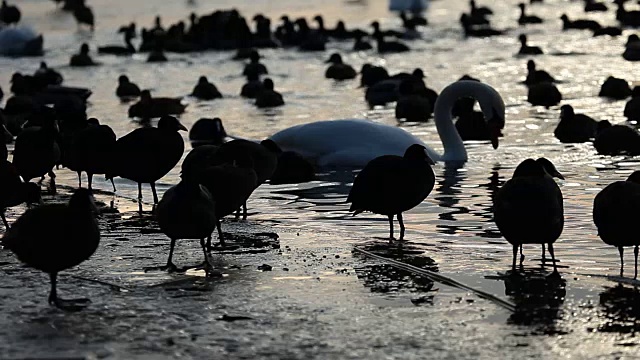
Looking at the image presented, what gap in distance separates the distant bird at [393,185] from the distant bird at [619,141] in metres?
5.74

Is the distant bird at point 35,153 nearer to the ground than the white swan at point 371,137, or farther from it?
farther from it

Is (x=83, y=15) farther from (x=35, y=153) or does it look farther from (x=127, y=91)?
(x=35, y=153)

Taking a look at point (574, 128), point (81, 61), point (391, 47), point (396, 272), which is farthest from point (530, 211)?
point (391, 47)

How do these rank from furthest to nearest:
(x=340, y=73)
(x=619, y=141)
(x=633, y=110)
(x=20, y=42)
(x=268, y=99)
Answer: (x=20, y=42) < (x=340, y=73) < (x=268, y=99) < (x=633, y=110) < (x=619, y=141)

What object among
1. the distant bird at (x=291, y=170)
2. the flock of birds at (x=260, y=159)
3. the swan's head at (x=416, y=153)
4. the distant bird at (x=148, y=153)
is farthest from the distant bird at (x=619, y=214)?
A: the distant bird at (x=291, y=170)

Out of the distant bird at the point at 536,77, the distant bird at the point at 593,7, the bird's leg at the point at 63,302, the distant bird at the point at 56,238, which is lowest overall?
the distant bird at the point at 536,77

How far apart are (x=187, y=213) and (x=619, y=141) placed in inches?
327

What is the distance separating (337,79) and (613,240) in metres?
20.0

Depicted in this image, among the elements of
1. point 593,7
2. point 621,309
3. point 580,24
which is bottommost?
point 621,309

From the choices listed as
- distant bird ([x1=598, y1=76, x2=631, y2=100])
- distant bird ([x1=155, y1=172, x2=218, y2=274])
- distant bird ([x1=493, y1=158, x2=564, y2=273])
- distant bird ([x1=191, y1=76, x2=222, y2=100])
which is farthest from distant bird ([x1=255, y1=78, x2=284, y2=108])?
distant bird ([x1=493, y1=158, x2=564, y2=273])

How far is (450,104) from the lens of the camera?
56.6 feet

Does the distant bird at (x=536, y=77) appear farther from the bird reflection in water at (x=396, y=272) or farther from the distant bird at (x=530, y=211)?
the distant bird at (x=530, y=211)

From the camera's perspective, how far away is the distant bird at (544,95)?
76.4 feet

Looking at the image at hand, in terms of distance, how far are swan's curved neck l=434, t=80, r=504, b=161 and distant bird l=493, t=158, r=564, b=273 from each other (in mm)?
6714
